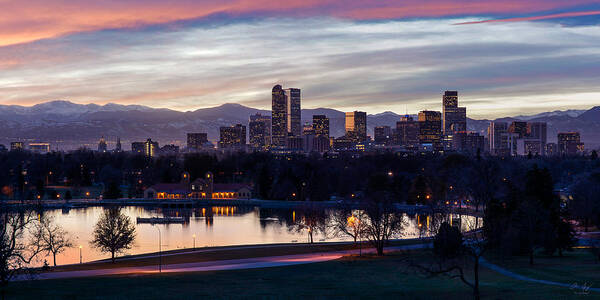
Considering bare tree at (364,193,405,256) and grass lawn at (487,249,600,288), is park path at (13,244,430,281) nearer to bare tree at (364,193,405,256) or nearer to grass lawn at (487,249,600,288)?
bare tree at (364,193,405,256)

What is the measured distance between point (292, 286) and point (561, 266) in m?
15.4

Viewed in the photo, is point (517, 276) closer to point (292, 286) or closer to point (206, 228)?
point (292, 286)

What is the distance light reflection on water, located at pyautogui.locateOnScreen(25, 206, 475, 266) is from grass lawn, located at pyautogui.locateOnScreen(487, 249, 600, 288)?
19993 millimetres

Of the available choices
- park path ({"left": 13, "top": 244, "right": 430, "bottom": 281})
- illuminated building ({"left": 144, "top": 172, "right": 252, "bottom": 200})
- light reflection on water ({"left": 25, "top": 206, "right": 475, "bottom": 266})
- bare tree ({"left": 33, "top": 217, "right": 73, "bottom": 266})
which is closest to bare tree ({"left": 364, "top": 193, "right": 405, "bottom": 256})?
park path ({"left": 13, "top": 244, "right": 430, "bottom": 281})

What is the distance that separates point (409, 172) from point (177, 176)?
55.5 metres

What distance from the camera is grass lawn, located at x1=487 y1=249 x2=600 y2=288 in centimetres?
3020

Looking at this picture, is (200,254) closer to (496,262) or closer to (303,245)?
(303,245)

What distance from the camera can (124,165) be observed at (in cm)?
17438

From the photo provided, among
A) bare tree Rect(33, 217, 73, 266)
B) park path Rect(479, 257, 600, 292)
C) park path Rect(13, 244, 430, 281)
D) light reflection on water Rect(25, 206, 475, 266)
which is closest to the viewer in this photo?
park path Rect(479, 257, 600, 292)

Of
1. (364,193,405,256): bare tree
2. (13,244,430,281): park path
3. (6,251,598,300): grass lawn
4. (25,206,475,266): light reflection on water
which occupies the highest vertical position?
(364,193,405,256): bare tree

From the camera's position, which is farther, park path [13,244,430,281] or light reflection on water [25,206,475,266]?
light reflection on water [25,206,475,266]

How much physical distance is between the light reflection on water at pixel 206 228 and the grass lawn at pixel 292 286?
16.4 metres

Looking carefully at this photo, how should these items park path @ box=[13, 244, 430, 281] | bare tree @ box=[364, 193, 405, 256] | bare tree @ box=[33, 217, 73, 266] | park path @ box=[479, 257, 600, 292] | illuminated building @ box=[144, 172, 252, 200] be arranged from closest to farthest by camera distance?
park path @ box=[479, 257, 600, 292] → park path @ box=[13, 244, 430, 281] → bare tree @ box=[33, 217, 73, 266] → bare tree @ box=[364, 193, 405, 256] → illuminated building @ box=[144, 172, 252, 200]

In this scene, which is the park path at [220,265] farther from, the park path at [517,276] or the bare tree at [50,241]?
the park path at [517,276]
